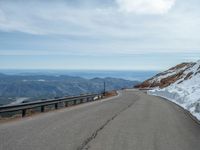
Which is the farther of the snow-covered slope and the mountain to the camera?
the mountain

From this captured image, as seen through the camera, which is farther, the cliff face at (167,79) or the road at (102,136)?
the cliff face at (167,79)

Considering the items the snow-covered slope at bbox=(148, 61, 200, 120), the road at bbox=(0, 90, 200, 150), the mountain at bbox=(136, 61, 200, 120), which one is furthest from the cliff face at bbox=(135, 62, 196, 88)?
the road at bbox=(0, 90, 200, 150)

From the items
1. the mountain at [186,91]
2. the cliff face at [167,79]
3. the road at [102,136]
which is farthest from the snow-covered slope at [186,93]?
the cliff face at [167,79]

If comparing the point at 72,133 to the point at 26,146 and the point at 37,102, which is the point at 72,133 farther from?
the point at 37,102

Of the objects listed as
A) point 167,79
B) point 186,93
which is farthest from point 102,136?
point 167,79

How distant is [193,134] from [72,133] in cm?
401

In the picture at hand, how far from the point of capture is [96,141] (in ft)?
36.1

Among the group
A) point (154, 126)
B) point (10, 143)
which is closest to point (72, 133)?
point (10, 143)

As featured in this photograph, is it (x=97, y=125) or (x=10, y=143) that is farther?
(x=97, y=125)

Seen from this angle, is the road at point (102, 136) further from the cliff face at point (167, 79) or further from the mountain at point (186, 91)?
the cliff face at point (167, 79)

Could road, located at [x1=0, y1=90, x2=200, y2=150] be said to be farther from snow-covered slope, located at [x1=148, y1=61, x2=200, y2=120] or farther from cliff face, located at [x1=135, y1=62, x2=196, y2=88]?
cliff face, located at [x1=135, y1=62, x2=196, y2=88]

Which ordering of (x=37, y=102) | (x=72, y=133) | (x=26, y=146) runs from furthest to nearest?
(x=37, y=102), (x=72, y=133), (x=26, y=146)

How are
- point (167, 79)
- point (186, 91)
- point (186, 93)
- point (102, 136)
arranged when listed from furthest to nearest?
point (167, 79), point (186, 91), point (186, 93), point (102, 136)

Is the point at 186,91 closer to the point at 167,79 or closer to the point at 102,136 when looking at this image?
the point at 102,136
